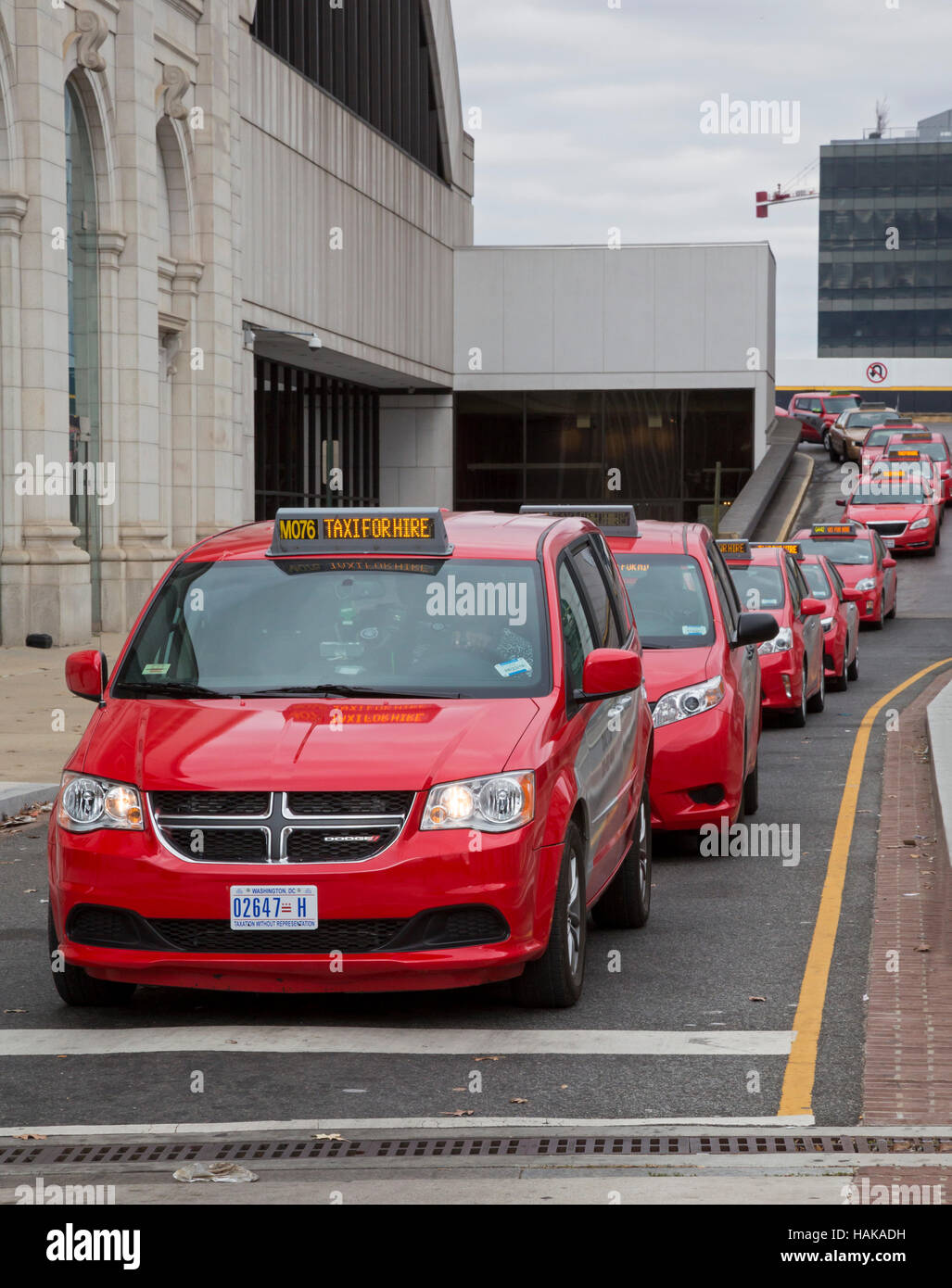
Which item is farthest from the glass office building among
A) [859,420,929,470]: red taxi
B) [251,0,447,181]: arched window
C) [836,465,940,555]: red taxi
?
[836,465,940,555]: red taxi

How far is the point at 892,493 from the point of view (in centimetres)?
4391

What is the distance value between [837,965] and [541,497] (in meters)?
47.8

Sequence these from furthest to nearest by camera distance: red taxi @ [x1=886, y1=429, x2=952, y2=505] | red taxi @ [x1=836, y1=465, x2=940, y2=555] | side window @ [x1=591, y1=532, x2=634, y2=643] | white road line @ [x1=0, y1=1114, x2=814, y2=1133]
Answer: red taxi @ [x1=886, y1=429, x2=952, y2=505] → red taxi @ [x1=836, y1=465, x2=940, y2=555] → side window @ [x1=591, y1=532, x2=634, y2=643] → white road line @ [x1=0, y1=1114, x2=814, y2=1133]

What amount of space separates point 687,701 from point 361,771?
14.6ft

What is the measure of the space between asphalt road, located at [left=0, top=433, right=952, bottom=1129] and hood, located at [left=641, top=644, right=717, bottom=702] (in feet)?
3.99

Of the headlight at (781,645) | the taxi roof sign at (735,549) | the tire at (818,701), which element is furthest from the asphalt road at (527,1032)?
the tire at (818,701)

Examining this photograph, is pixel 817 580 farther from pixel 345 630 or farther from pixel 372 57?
pixel 372 57

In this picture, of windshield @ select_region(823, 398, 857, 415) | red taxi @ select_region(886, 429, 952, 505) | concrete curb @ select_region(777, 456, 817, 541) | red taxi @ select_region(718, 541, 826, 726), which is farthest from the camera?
windshield @ select_region(823, 398, 857, 415)

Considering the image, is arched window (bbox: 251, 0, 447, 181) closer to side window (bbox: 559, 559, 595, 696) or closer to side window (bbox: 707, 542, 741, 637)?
side window (bbox: 707, 542, 741, 637)

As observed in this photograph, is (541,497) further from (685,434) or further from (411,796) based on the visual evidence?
(411,796)

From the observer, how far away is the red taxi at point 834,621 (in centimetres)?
2144

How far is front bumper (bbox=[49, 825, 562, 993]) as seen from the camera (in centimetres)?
638

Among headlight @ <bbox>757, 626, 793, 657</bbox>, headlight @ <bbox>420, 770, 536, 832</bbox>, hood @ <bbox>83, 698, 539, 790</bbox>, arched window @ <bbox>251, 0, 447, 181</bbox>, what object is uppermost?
arched window @ <bbox>251, 0, 447, 181</bbox>

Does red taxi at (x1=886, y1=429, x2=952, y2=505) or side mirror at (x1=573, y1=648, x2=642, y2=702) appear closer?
side mirror at (x1=573, y1=648, x2=642, y2=702)
